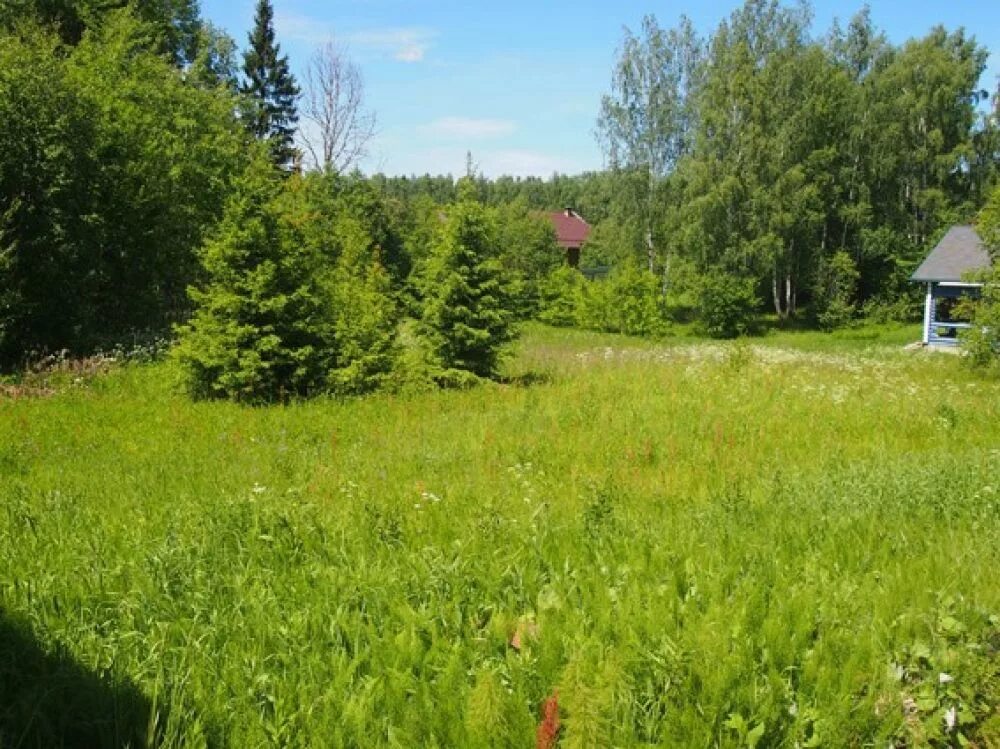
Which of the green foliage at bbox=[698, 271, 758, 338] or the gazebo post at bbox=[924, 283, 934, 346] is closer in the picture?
the gazebo post at bbox=[924, 283, 934, 346]

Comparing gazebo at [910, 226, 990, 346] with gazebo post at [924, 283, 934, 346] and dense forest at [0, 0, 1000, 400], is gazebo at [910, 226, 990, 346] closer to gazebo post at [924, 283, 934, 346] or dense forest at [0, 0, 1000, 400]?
gazebo post at [924, 283, 934, 346]

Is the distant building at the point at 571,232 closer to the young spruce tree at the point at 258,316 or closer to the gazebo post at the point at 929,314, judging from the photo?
the gazebo post at the point at 929,314

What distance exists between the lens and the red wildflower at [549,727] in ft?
8.93

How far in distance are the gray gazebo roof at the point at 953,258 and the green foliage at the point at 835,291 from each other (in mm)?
6552

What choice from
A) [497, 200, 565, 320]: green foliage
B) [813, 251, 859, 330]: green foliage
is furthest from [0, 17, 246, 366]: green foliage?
[813, 251, 859, 330]: green foliage

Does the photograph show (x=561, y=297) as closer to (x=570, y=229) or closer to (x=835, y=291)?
(x=835, y=291)

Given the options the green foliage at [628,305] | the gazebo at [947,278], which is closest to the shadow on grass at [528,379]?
the green foliage at [628,305]

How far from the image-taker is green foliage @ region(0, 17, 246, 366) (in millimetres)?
16188

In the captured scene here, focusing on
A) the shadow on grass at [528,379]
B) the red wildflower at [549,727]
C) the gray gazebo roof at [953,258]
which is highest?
the gray gazebo roof at [953,258]

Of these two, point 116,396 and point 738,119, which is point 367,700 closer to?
point 116,396

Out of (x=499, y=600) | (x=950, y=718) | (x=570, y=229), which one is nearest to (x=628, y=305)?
(x=499, y=600)

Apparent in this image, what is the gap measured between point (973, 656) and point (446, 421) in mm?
7689

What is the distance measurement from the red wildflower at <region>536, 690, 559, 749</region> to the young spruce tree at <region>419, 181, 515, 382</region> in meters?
10.8

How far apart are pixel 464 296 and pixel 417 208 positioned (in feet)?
137
